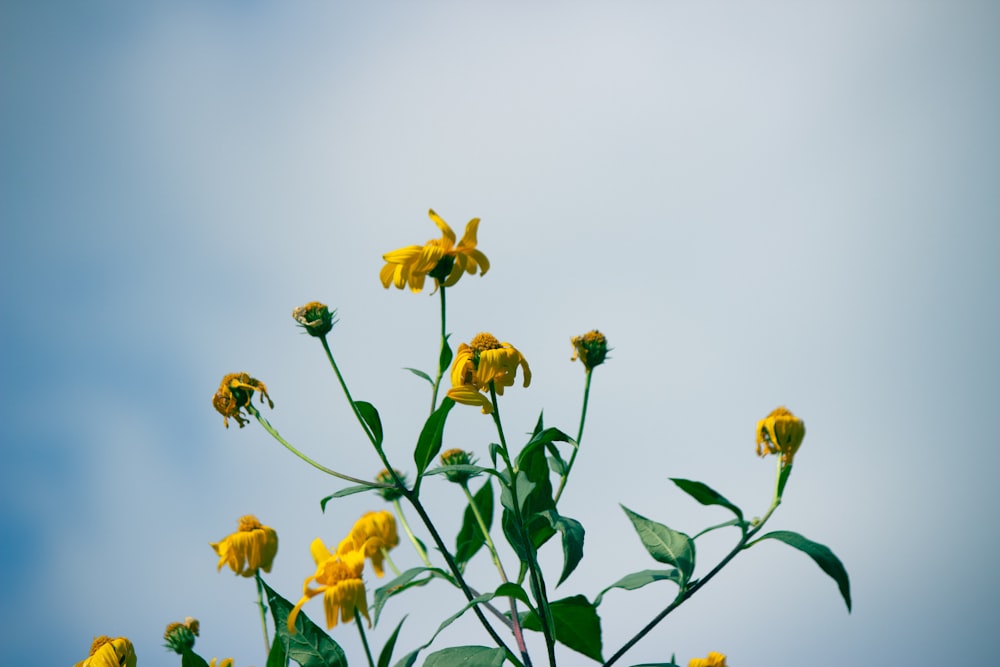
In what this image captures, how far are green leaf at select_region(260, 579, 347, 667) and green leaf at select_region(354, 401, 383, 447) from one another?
426 mm

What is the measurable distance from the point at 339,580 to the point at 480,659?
34cm

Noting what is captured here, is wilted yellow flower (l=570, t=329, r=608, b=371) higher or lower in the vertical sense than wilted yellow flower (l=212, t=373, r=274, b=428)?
higher

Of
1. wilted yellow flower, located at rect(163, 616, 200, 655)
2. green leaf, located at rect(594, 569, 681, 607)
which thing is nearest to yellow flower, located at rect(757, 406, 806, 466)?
green leaf, located at rect(594, 569, 681, 607)

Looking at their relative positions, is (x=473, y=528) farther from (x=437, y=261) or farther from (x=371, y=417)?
(x=437, y=261)

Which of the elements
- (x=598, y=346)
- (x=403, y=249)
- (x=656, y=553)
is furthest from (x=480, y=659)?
(x=598, y=346)

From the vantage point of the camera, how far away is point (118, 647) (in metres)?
2.07

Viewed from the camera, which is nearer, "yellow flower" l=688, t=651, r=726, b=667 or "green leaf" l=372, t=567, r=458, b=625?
"green leaf" l=372, t=567, r=458, b=625

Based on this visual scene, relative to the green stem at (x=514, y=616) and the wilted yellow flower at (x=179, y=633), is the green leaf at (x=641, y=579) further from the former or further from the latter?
the wilted yellow flower at (x=179, y=633)

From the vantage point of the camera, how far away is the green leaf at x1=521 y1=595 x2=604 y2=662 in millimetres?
2021

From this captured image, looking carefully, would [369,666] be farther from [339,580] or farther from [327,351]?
[327,351]

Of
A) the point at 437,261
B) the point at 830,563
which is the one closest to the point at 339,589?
the point at 437,261

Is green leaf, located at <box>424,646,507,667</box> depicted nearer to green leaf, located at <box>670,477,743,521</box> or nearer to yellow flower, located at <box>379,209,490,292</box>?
green leaf, located at <box>670,477,743,521</box>

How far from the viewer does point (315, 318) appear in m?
2.27

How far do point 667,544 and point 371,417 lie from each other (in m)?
0.78
